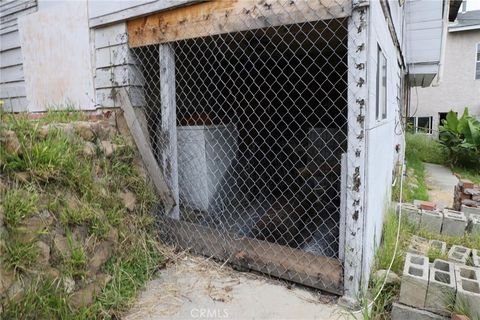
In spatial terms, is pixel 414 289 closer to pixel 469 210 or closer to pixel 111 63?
pixel 469 210

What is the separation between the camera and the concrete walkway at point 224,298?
6.98ft

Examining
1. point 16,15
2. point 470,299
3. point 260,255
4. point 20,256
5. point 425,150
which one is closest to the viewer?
point 20,256

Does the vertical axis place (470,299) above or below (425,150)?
below

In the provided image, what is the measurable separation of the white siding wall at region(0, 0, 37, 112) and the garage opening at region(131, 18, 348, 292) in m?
2.01

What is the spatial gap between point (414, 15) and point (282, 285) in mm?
6367

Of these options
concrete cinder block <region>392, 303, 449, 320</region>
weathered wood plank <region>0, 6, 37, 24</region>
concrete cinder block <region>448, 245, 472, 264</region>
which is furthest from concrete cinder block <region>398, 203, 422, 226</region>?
weathered wood plank <region>0, 6, 37, 24</region>

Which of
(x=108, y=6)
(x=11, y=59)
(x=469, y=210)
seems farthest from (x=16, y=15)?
(x=469, y=210)

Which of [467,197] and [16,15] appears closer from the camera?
[16,15]

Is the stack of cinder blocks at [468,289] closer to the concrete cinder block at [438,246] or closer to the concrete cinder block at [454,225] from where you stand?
the concrete cinder block at [438,246]

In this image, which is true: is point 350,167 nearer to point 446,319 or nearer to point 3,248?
point 446,319

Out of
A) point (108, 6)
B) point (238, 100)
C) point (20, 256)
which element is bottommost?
point (20, 256)

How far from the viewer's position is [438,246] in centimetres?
319

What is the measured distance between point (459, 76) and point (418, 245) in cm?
1210

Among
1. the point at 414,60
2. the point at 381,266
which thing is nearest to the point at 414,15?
the point at 414,60
